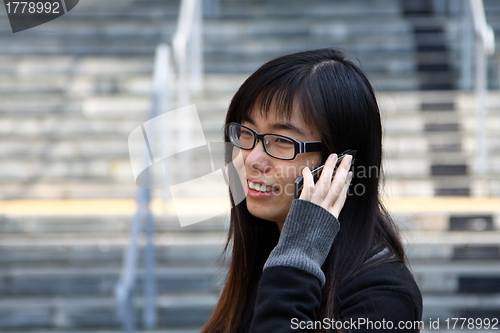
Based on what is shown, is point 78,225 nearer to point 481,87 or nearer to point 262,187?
point 262,187

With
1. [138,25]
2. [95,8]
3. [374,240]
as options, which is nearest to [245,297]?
[374,240]

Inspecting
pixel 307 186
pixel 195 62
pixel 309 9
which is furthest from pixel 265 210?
pixel 309 9

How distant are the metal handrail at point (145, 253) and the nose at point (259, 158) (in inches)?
59.3

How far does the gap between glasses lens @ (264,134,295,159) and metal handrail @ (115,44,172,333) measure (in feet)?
5.07

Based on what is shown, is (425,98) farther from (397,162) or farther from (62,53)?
(62,53)

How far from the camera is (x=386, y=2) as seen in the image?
7105 mm

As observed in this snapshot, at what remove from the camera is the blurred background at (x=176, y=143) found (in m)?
3.67

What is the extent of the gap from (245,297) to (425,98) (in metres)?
4.17

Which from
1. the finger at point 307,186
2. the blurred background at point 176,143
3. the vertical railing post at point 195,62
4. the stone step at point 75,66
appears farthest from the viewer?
the stone step at point 75,66

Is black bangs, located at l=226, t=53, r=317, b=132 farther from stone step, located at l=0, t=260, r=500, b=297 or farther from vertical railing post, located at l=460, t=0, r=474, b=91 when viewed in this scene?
vertical railing post, located at l=460, t=0, r=474, b=91

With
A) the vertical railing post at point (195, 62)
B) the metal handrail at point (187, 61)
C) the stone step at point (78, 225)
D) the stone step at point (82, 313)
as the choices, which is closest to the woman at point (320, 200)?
the stone step at point (82, 313)

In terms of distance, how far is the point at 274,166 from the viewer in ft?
4.19

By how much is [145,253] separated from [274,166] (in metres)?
2.53

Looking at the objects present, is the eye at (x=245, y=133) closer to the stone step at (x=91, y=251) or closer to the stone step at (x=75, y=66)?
the stone step at (x=91, y=251)
